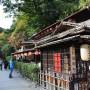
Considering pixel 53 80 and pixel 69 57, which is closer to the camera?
pixel 69 57

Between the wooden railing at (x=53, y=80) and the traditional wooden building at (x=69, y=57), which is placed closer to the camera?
the traditional wooden building at (x=69, y=57)

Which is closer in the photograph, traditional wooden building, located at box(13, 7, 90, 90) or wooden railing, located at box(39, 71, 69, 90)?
traditional wooden building, located at box(13, 7, 90, 90)

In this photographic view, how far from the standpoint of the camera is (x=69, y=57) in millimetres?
15391

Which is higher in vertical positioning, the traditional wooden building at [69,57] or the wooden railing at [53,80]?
the traditional wooden building at [69,57]

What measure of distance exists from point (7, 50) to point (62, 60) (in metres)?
39.5

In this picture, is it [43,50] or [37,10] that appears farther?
[37,10]

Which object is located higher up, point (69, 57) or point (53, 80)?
point (69, 57)

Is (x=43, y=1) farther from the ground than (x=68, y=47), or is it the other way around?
(x=43, y=1)

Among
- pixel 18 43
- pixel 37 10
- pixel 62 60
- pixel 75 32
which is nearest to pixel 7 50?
pixel 18 43

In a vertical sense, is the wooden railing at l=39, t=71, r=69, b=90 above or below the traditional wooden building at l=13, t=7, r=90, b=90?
below

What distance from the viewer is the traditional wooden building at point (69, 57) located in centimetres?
1245

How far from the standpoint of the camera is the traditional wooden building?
12453 millimetres

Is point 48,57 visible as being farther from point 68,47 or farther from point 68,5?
point 68,5

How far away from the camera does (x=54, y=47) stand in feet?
58.6
